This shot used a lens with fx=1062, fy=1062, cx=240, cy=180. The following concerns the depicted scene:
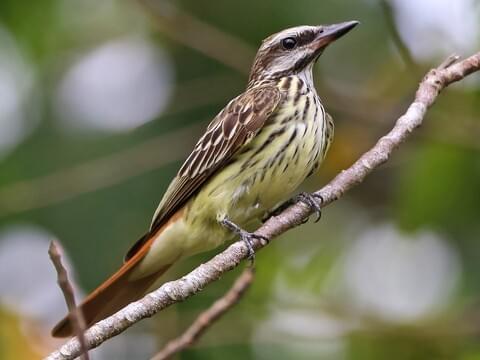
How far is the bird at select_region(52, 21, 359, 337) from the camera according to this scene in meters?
4.12

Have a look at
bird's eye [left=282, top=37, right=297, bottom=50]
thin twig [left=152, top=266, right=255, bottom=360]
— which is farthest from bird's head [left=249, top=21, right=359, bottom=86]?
thin twig [left=152, top=266, right=255, bottom=360]

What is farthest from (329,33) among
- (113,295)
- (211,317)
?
(211,317)

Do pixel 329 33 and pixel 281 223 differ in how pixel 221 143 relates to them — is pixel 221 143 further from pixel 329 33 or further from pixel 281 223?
pixel 281 223

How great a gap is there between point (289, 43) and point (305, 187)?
1423 mm

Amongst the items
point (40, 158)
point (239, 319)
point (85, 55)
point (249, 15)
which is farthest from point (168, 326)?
point (85, 55)

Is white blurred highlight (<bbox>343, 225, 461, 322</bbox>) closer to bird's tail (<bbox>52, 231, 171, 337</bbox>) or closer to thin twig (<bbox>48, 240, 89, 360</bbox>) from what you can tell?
bird's tail (<bbox>52, 231, 171, 337</bbox>)

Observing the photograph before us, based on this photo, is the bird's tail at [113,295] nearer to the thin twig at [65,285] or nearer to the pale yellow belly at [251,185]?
the pale yellow belly at [251,185]

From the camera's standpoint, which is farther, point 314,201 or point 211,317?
point 314,201

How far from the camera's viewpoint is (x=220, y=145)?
430 centimetres

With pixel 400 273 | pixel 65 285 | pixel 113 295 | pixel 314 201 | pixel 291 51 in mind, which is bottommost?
pixel 400 273

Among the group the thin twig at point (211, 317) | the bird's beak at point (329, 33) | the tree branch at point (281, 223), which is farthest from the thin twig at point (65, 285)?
the bird's beak at point (329, 33)

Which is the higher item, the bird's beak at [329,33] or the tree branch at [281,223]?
the bird's beak at [329,33]

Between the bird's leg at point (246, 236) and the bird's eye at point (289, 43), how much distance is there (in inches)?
36.1

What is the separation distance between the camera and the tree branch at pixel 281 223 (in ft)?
9.21
